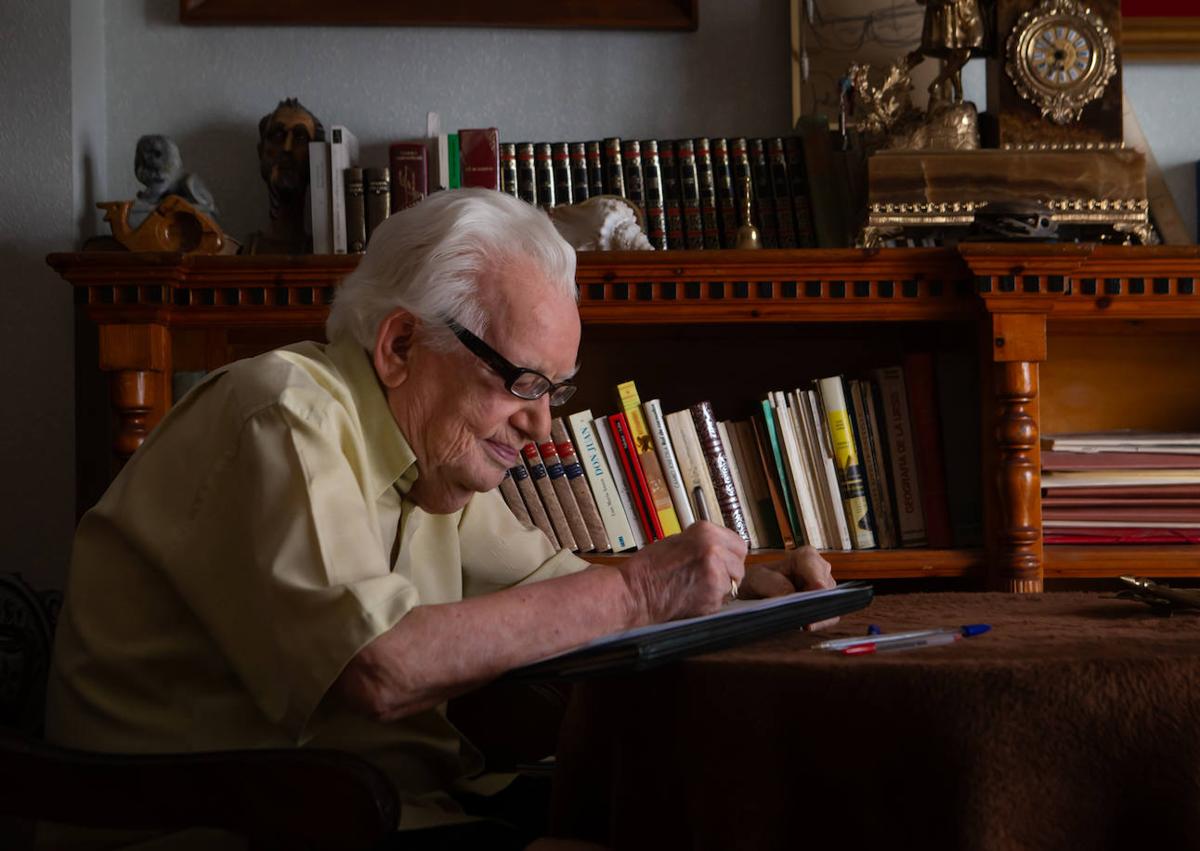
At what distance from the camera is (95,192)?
A: 2256 mm

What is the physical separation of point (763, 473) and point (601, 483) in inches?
11.0

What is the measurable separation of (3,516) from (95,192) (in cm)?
61

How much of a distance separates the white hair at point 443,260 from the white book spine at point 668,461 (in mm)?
687

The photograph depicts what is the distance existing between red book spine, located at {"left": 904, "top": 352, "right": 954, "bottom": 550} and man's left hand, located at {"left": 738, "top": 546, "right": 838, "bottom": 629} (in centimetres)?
64

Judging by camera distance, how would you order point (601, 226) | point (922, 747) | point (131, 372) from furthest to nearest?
point (601, 226)
point (131, 372)
point (922, 747)

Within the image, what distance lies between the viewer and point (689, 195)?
218 cm

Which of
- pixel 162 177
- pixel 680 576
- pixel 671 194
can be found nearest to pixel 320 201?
pixel 162 177

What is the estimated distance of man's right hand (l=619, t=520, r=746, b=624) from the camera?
3.80 ft

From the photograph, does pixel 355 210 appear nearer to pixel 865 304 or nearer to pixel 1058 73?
pixel 865 304

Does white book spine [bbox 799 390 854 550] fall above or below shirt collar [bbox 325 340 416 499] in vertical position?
below

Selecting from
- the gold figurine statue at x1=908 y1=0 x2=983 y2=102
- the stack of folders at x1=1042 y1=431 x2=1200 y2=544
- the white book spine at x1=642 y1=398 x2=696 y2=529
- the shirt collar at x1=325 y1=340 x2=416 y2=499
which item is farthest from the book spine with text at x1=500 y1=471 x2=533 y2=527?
the gold figurine statue at x1=908 y1=0 x2=983 y2=102

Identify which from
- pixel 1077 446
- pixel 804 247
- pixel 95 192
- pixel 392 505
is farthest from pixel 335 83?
pixel 1077 446

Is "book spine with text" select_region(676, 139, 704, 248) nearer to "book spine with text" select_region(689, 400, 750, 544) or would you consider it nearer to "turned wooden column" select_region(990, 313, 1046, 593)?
"book spine with text" select_region(689, 400, 750, 544)

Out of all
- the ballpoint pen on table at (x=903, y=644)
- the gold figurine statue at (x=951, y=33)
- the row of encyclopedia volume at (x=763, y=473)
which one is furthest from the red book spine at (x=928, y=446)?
the ballpoint pen on table at (x=903, y=644)
